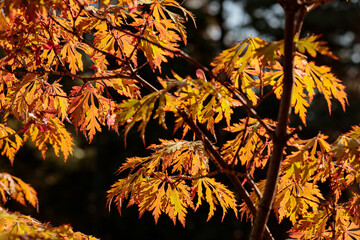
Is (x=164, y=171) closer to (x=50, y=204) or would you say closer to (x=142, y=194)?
(x=142, y=194)

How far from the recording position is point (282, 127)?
1034 mm

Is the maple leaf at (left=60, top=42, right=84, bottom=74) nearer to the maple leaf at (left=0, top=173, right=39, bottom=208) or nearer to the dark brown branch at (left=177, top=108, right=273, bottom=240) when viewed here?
the dark brown branch at (left=177, top=108, right=273, bottom=240)

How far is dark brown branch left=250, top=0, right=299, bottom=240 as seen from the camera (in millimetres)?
932

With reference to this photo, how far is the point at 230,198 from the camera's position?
1374mm

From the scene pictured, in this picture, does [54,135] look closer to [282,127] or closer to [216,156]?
[216,156]

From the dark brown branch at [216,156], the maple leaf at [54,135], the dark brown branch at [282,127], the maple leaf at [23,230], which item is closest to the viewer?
the maple leaf at [23,230]

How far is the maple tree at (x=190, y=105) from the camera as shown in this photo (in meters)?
0.98

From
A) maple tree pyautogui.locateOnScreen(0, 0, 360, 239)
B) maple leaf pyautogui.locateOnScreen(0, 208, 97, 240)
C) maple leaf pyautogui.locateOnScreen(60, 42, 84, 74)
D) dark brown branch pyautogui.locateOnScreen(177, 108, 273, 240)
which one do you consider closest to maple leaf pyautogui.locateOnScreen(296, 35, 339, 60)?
maple tree pyautogui.locateOnScreen(0, 0, 360, 239)

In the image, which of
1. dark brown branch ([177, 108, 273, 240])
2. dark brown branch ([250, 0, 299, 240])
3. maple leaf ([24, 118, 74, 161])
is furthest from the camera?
maple leaf ([24, 118, 74, 161])

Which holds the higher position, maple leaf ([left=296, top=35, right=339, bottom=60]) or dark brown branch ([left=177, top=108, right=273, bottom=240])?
maple leaf ([left=296, top=35, right=339, bottom=60])

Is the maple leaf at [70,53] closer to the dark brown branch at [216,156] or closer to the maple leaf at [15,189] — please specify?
the dark brown branch at [216,156]

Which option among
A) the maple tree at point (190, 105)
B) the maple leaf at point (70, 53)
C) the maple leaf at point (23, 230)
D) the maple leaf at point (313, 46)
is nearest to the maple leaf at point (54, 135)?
the maple tree at point (190, 105)

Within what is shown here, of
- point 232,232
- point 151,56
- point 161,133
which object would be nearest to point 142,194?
point 151,56

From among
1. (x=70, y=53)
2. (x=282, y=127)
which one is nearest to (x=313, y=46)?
(x=282, y=127)
